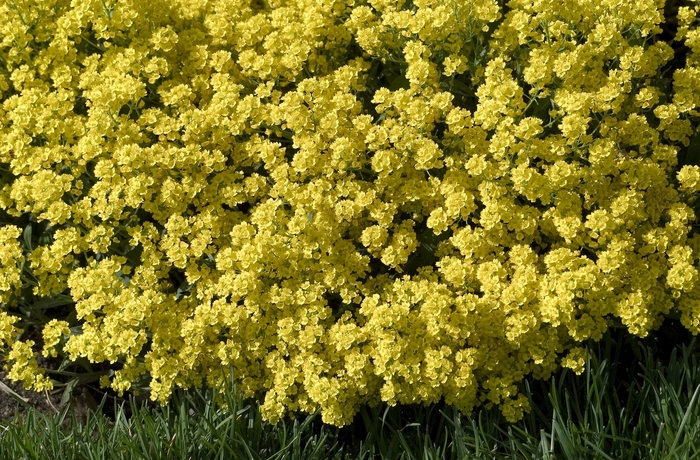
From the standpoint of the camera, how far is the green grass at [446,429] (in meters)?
3.35

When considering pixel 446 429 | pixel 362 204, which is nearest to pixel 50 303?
pixel 362 204

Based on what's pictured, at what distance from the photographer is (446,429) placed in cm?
355

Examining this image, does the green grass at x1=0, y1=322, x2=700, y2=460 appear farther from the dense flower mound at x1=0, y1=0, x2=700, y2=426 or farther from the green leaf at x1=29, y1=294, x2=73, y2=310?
the green leaf at x1=29, y1=294, x2=73, y2=310

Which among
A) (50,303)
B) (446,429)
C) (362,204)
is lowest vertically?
(446,429)

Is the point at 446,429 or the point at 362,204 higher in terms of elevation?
the point at 362,204

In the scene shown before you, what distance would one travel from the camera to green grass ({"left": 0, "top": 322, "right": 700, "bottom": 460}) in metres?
3.35

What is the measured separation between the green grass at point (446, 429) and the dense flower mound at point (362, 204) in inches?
5.4

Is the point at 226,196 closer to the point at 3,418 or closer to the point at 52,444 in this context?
the point at 52,444

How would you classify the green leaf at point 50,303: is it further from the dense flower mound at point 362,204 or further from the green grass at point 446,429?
the green grass at point 446,429

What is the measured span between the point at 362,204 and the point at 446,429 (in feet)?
3.28

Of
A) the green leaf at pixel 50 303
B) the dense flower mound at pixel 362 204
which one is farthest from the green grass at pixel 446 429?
the green leaf at pixel 50 303

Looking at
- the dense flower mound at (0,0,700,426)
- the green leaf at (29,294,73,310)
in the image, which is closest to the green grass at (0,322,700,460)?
the dense flower mound at (0,0,700,426)

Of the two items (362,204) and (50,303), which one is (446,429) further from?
→ (50,303)

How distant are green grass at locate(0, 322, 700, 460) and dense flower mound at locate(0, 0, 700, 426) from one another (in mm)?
137
